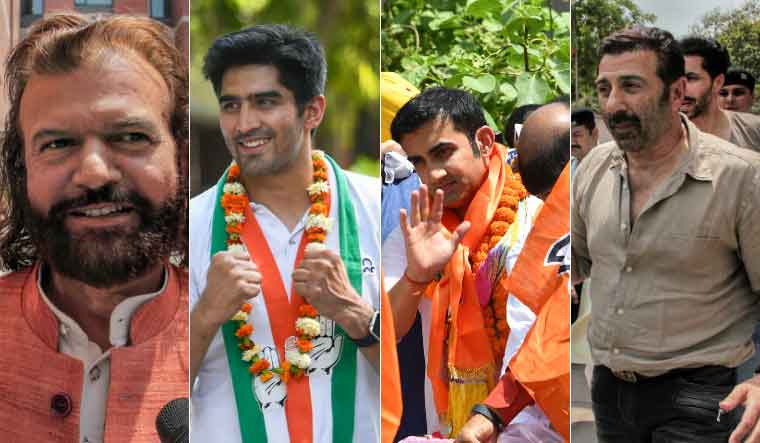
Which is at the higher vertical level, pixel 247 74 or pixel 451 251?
pixel 247 74

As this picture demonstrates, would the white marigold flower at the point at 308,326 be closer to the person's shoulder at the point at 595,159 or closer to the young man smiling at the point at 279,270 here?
the young man smiling at the point at 279,270

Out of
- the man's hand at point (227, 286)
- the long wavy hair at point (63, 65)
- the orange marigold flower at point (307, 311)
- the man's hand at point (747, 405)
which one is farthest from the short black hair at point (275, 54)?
the man's hand at point (747, 405)

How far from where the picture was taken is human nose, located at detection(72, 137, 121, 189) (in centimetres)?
466

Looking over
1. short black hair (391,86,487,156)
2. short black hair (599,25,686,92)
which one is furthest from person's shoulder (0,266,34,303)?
short black hair (599,25,686,92)

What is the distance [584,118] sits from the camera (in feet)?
15.3

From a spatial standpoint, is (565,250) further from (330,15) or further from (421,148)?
(330,15)

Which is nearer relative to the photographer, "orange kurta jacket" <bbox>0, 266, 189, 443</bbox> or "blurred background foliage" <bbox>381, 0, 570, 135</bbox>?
"orange kurta jacket" <bbox>0, 266, 189, 443</bbox>

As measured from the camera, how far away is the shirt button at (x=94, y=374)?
475cm

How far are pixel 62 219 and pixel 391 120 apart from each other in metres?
1.35

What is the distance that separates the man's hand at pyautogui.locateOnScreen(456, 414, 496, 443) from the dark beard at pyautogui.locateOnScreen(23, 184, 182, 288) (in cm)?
140

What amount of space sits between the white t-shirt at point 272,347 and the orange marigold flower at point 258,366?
6 cm

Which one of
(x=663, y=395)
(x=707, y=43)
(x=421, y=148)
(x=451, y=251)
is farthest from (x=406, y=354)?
(x=707, y=43)

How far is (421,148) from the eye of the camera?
15.9ft

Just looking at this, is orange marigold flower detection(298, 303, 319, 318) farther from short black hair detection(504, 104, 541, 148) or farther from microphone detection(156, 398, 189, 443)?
short black hair detection(504, 104, 541, 148)
